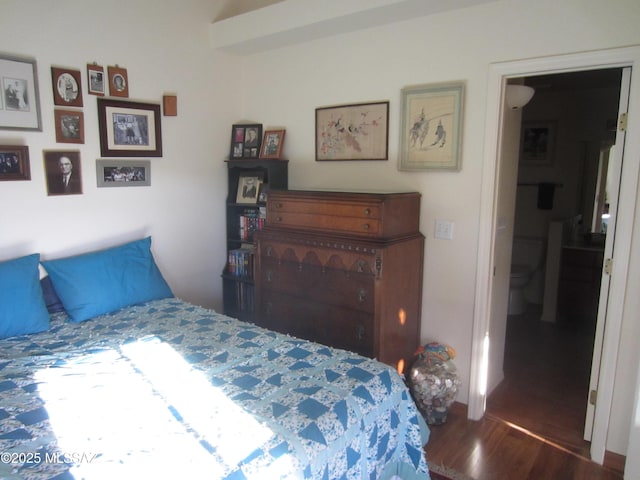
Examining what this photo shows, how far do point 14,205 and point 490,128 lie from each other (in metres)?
2.72

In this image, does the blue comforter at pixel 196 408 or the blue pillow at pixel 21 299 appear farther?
the blue pillow at pixel 21 299

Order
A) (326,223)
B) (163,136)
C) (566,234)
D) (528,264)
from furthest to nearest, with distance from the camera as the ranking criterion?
(528,264)
(566,234)
(163,136)
(326,223)

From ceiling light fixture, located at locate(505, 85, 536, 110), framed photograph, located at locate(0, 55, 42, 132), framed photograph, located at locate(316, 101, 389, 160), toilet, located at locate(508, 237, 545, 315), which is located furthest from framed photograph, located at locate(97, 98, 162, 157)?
toilet, located at locate(508, 237, 545, 315)

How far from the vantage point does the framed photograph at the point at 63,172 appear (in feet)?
8.75

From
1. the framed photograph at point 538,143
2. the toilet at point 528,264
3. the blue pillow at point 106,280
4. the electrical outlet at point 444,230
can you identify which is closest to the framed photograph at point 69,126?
the blue pillow at point 106,280

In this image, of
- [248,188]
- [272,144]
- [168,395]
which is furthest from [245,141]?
[168,395]

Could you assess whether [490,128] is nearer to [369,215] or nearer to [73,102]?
[369,215]

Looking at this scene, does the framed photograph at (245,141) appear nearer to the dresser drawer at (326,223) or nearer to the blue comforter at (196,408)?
the dresser drawer at (326,223)

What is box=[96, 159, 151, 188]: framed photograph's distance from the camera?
2936 millimetres

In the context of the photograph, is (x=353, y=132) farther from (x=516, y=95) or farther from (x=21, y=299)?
(x=21, y=299)

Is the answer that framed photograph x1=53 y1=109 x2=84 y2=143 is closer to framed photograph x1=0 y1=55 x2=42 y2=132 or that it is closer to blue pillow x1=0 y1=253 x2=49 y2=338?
framed photograph x1=0 y1=55 x2=42 y2=132

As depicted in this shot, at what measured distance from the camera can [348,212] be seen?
264 cm

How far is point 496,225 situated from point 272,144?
5.87 feet

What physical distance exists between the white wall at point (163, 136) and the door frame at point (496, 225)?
210 centimetres
